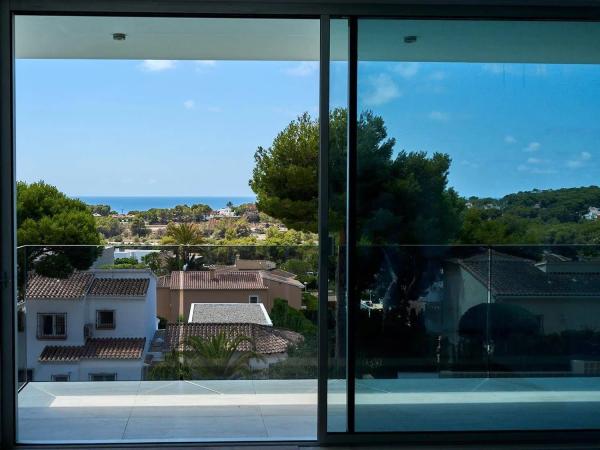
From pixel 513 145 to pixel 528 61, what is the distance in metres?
0.48

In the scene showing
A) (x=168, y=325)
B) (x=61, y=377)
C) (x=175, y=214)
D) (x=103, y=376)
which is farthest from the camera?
(x=175, y=214)

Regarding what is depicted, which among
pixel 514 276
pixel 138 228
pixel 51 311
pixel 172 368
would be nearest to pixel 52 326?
pixel 51 311

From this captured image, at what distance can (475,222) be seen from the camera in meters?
4.00

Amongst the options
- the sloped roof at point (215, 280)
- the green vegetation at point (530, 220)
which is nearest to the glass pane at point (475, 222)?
the green vegetation at point (530, 220)

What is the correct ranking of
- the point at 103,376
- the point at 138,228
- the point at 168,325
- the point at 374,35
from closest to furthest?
the point at 374,35, the point at 103,376, the point at 168,325, the point at 138,228

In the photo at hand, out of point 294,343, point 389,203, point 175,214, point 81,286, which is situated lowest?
point 294,343

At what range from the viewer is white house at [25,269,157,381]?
19.3 feet

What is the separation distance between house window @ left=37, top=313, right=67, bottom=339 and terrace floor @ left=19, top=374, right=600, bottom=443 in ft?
2.58

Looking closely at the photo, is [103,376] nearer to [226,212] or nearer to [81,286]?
[81,286]

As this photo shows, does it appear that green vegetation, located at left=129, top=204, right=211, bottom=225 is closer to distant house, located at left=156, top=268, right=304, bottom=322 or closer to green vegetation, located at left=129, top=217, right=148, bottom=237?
green vegetation, located at left=129, top=217, right=148, bottom=237

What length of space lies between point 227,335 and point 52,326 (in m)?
1.51

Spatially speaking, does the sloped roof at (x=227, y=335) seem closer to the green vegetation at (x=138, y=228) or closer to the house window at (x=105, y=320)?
the house window at (x=105, y=320)

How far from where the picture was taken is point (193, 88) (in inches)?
1003

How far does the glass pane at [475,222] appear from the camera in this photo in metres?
3.95
